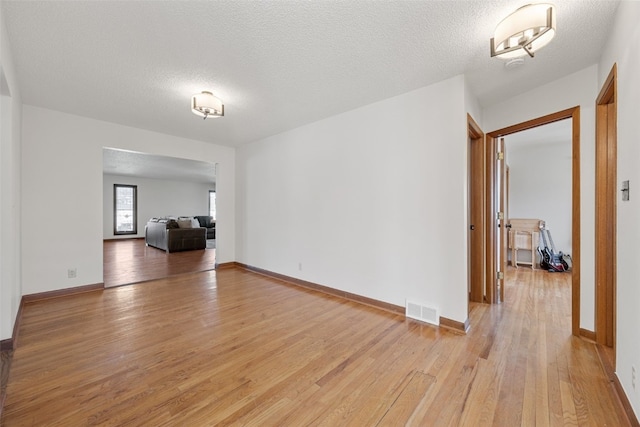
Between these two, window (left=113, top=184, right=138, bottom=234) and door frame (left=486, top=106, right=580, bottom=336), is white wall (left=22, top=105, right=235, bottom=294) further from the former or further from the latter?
window (left=113, top=184, right=138, bottom=234)

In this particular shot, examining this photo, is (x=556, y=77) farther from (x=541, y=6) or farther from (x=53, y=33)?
(x=53, y=33)

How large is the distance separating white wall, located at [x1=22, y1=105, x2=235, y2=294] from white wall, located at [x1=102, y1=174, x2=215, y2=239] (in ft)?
21.1

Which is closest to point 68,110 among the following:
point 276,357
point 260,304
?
point 260,304

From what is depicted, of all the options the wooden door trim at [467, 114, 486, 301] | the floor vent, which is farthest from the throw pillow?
the wooden door trim at [467, 114, 486, 301]

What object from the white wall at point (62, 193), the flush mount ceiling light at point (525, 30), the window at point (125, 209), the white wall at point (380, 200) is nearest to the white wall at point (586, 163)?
the white wall at point (380, 200)

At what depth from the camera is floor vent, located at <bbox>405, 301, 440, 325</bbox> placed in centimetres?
252

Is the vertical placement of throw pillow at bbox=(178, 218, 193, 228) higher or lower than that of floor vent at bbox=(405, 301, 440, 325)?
higher

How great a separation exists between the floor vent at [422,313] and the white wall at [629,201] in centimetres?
116

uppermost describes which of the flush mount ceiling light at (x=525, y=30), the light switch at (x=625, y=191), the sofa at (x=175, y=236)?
the flush mount ceiling light at (x=525, y=30)

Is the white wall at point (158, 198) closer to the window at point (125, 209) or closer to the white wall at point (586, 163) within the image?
the window at point (125, 209)

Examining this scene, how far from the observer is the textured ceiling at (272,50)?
1.64m

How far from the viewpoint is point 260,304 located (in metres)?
3.08

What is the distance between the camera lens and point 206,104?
261 centimetres

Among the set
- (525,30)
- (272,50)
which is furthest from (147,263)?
(525,30)
